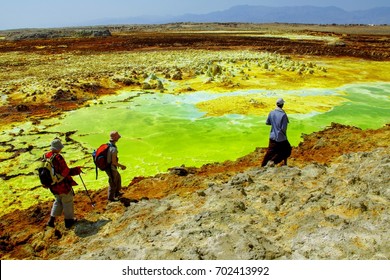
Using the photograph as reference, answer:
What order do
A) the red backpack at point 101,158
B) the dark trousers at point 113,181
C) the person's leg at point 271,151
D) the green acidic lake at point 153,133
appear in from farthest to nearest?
the green acidic lake at point 153,133 → the person's leg at point 271,151 → the dark trousers at point 113,181 → the red backpack at point 101,158

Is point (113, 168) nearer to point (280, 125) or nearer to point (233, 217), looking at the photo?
point (233, 217)

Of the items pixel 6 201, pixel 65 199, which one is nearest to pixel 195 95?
pixel 6 201

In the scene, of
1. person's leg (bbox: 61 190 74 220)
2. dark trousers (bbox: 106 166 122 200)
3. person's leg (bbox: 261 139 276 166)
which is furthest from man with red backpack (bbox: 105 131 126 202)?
person's leg (bbox: 261 139 276 166)

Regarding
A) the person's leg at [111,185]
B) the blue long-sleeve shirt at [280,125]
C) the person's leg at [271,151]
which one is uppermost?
the blue long-sleeve shirt at [280,125]

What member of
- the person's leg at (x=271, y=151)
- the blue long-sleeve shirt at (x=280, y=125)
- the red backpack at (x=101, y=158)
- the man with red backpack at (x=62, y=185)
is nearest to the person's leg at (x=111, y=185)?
the red backpack at (x=101, y=158)

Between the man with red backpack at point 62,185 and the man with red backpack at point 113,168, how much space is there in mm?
778

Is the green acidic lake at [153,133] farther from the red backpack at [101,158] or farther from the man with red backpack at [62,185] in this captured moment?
the man with red backpack at [62,185]

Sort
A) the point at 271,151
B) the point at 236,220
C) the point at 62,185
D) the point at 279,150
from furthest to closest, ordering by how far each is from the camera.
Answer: the point at 271,151, the point at 279,150, the point at 62,185, the point at 236,220

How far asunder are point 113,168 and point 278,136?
3.24 metres

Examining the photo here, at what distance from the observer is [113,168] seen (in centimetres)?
640

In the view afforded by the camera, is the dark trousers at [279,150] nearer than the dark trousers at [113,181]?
No

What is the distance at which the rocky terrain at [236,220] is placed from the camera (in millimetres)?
4191

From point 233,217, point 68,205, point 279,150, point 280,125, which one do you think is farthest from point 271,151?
point 68,205

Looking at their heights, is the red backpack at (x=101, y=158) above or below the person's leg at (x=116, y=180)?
above
